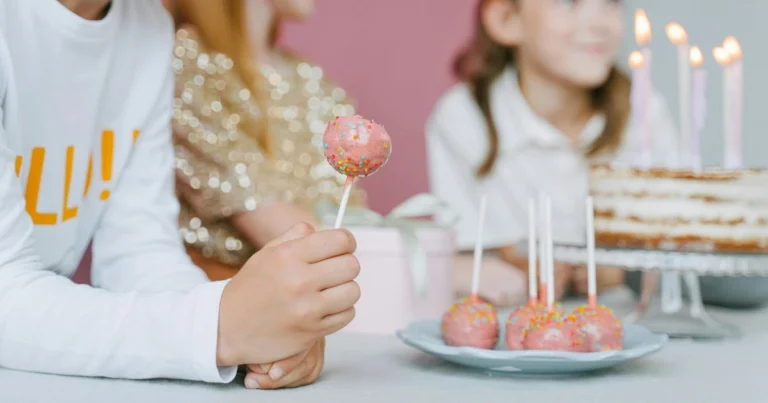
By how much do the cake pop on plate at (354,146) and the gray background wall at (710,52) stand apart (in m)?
1.73

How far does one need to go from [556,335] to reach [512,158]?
1091mm

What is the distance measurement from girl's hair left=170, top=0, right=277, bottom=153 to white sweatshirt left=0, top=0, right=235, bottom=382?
29cm

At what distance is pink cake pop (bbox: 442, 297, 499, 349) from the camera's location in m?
0.90

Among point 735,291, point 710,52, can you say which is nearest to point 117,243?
point 735,291

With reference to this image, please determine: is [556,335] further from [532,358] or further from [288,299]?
[288,299]

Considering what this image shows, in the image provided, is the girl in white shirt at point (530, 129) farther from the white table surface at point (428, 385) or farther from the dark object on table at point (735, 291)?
the white table surface at point (428, 385)

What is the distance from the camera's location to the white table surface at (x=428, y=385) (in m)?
0.74

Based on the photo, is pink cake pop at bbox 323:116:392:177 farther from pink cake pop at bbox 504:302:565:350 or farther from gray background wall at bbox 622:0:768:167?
gray background wall at bbox 622:0:768:167

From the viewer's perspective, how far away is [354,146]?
750 mm

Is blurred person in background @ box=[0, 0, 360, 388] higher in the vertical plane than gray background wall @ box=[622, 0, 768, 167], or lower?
lower

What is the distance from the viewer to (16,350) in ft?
2.58

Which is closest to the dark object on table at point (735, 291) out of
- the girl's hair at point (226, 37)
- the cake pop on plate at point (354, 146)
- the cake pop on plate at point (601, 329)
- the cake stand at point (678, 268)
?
the cake stand at point (678, 268)

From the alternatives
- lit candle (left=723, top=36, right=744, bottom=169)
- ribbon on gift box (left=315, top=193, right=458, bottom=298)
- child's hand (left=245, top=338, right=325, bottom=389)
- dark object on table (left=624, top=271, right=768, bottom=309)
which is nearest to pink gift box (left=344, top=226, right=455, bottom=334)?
ribbon on gift box (left=315, top=193, right=458, bottom=298)

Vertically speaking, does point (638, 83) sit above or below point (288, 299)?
A: above
